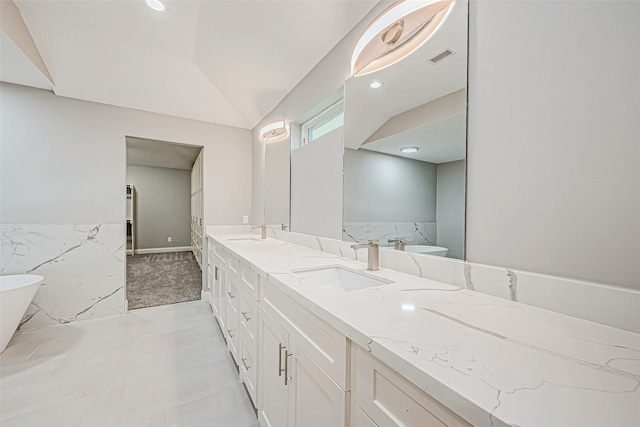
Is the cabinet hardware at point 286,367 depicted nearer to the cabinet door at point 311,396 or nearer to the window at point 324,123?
the cabinet door at point 311,396

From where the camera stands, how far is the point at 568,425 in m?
0.35

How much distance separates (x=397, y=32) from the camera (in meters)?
1.18

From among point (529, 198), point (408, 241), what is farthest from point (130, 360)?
point (529, 198)

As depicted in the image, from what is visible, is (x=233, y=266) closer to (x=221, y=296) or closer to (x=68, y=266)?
(x=221, y=296)

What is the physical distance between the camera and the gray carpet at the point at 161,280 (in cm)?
332

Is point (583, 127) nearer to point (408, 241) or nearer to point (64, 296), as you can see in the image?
point (408, 241)

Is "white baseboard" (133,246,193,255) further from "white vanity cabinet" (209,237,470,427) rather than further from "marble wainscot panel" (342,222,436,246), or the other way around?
"marble wainscot panel" (342,222,436,246)

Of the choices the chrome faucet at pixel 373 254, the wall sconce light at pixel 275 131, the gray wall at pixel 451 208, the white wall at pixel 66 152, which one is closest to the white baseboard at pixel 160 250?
the white wall at pixel 66 152

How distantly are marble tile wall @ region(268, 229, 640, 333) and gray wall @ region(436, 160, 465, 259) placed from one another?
7cm

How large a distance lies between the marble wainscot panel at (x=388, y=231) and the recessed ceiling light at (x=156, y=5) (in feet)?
6.44

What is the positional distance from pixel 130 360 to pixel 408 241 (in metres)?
2.28

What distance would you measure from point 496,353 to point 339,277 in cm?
96

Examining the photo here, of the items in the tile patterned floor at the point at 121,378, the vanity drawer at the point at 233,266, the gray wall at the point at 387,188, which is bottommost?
the tile patterned floor at the point at 121,378

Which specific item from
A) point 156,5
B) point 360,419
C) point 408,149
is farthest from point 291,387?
point 156,5
